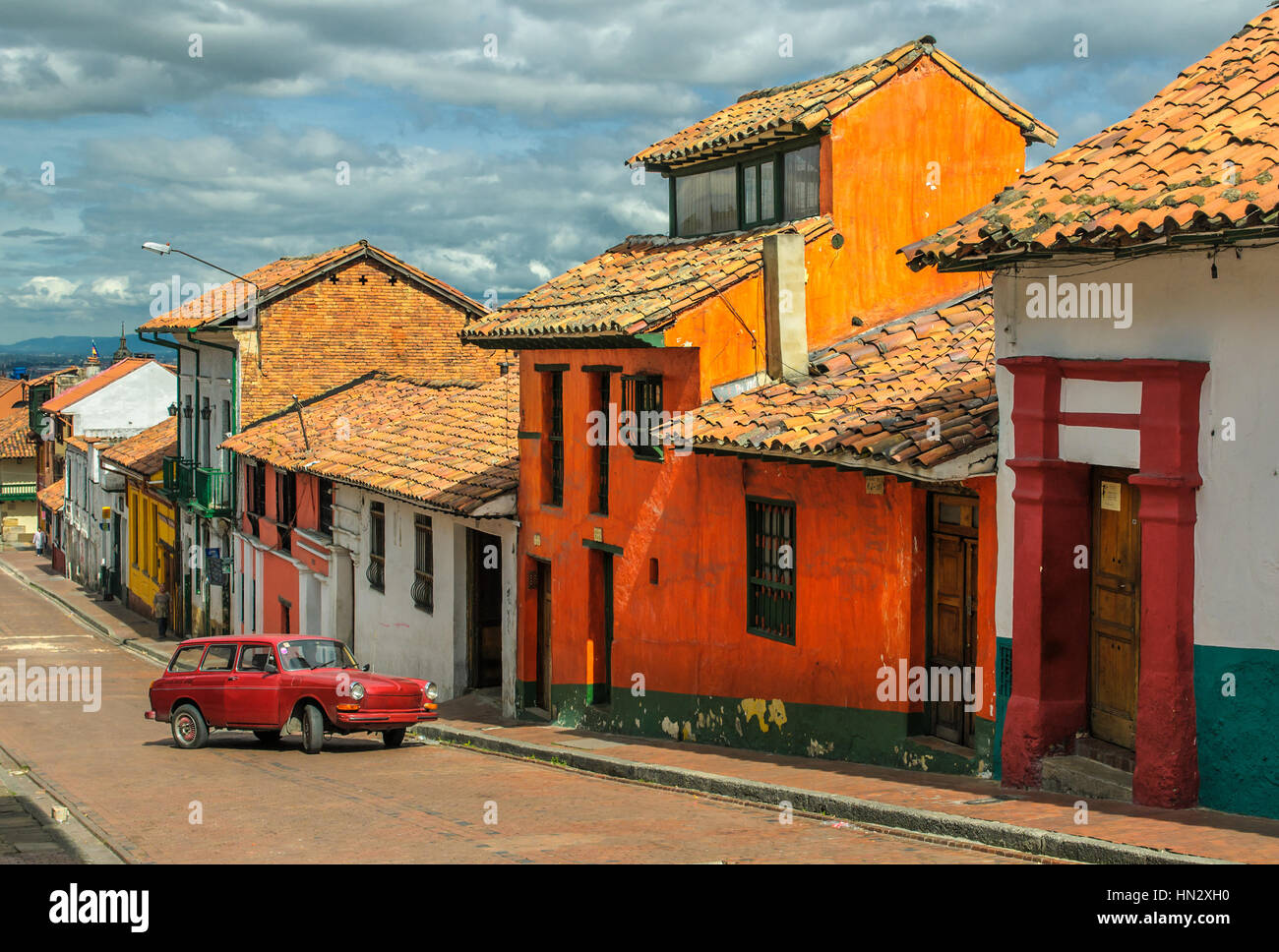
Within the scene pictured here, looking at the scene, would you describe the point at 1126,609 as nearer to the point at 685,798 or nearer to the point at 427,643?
the point at 685,798

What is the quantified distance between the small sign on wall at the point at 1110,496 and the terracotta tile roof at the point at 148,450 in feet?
116

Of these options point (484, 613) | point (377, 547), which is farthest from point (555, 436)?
point (377, 547)

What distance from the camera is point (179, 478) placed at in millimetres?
39219

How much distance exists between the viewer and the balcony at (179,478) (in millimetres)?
38594

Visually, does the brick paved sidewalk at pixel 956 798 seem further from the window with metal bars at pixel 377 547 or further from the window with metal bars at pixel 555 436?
the window with metal bars at pixel 377 547

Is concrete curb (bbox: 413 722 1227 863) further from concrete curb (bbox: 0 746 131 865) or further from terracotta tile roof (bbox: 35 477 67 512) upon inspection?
terracotta tile roof (bbox: 35 477 67 512)

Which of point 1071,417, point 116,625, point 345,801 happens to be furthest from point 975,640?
point 116,625

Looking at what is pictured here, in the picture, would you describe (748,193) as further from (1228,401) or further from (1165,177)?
(1228,401)

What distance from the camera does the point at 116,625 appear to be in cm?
4588

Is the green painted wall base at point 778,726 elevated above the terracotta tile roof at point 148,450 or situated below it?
below

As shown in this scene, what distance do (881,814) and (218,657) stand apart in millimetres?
10534

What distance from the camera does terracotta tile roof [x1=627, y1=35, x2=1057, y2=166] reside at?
17.8 metres

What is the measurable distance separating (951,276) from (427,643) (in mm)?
10711

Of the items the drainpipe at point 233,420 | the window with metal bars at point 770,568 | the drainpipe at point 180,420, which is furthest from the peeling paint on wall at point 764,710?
the drainpipe at point 180,420
